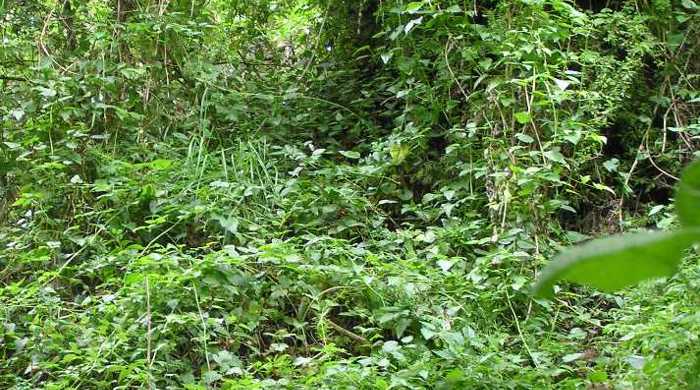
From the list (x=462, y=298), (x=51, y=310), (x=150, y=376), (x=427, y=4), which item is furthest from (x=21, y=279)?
(x=427, y=4)

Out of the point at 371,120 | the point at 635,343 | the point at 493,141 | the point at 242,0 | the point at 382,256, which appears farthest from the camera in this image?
the point at 242,0

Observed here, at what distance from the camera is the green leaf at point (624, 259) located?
0.26 m

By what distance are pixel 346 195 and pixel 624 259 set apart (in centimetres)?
261

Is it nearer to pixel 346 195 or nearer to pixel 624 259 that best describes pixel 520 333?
pixel 346 195

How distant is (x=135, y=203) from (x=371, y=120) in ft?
4.11

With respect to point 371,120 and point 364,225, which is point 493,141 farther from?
point 371,120

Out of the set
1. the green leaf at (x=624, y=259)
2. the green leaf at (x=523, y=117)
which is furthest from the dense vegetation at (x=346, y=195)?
the green leaf at (x=624, y=259)

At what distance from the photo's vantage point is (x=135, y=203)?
2.85m

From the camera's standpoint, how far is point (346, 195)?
287 centimetres

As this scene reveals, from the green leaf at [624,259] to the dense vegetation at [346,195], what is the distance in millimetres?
1469

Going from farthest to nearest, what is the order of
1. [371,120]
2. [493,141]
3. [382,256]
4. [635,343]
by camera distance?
[371,120], [493,141], [382,256], [635,343]

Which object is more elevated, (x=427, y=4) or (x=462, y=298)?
(x=427, y=4)

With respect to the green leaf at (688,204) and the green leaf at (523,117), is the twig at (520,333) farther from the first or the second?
the green leaf at (688,204)

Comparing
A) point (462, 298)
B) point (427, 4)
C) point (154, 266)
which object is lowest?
point (462, 298)
